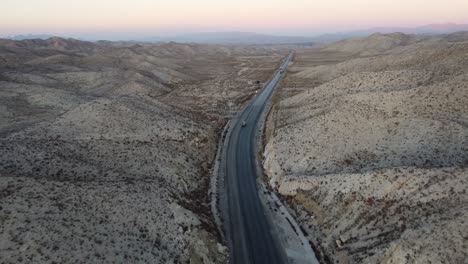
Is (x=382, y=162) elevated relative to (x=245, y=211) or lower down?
elevated

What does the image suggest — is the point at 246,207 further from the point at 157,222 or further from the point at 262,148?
the point at 262,148

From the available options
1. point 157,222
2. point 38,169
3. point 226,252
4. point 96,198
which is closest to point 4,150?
point 38,169

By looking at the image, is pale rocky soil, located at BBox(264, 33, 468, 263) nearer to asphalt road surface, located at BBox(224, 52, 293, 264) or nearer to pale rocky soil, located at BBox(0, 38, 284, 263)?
asphalt road surface, located at BBox(224, 52, 293, 264)

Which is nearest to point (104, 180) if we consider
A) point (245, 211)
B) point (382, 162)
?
point (245, 211)

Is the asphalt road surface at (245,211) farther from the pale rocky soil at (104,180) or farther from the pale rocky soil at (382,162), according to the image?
the pale rocky soil at (382,162)

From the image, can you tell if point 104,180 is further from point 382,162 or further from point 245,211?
point 382,162

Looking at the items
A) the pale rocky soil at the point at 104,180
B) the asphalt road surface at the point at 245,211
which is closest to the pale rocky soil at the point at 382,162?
the asphalt road surface at the point at 245,211

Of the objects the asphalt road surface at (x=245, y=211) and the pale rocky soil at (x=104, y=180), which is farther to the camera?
the asphalt road surface at (x=245, y=211)
